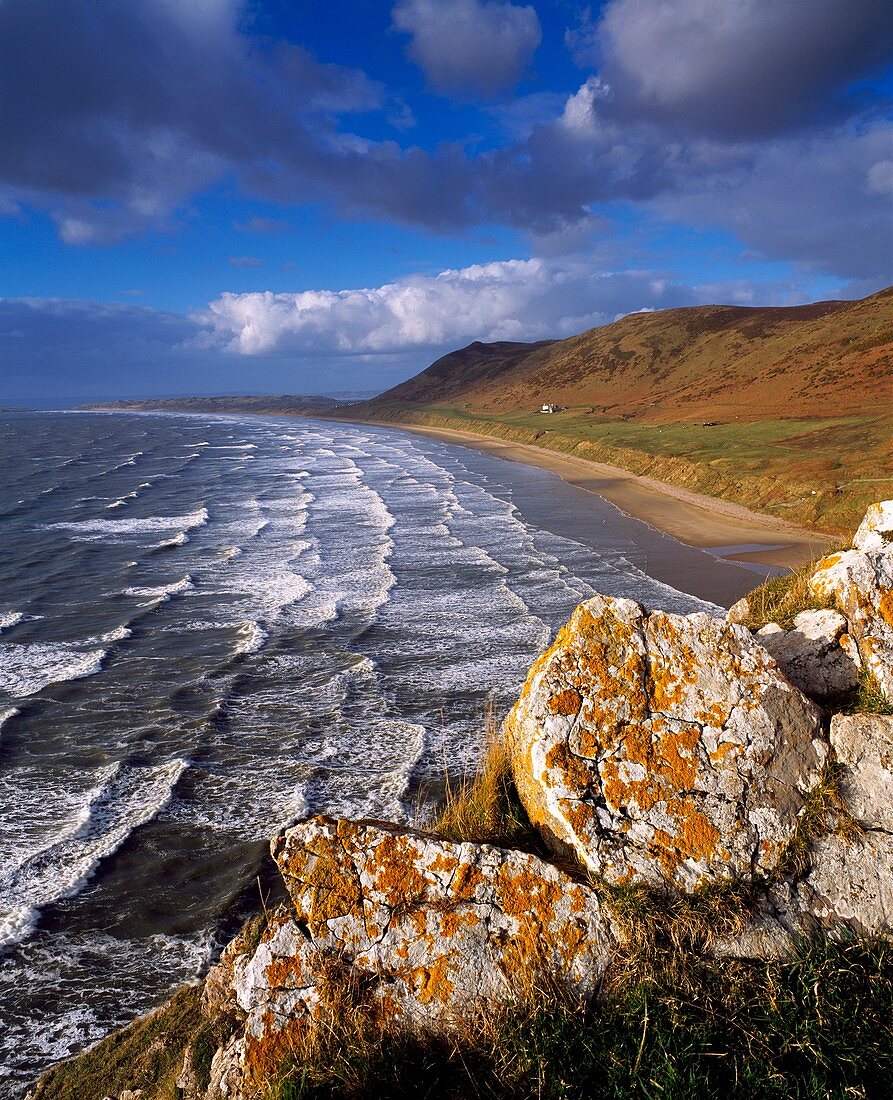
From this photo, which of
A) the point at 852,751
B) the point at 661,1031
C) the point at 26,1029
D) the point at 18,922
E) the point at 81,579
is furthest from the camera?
the point at 81,579

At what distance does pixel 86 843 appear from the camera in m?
9.01

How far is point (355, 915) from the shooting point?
4090mm

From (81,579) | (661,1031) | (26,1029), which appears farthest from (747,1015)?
(81,579)

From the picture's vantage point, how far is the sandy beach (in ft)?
82.4

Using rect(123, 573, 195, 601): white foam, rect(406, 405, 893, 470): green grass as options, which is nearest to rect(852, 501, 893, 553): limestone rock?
rect(123, 573, 195, 601): white foam

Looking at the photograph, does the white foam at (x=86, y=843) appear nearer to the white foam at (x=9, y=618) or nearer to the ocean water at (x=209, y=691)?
the ocean water at (x=209, y=691)

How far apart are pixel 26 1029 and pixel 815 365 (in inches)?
3330

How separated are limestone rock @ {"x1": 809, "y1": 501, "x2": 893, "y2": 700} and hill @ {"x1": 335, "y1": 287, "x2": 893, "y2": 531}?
24290mm

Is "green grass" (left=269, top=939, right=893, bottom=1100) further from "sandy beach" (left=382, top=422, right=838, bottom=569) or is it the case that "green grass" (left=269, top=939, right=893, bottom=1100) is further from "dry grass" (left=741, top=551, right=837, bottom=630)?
"sandy beach" (left=382, top=422, right=838, bottom=569)

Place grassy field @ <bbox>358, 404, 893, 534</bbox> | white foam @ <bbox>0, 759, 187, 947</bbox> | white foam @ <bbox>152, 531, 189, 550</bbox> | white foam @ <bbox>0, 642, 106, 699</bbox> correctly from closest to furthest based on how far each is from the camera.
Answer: white foam @ <bbox>0, 759, 187, 947</bbox> < white foam @ <bbox>0, 642, 106, 699</bbox> < white foam @ <bbox>152, 531, 189, 550</bbox> < grassy field @ <bbox>358, 404, 893, 534</bbox>

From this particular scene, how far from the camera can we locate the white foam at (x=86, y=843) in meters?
7.84

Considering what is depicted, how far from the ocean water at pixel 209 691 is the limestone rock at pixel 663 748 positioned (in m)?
4.69

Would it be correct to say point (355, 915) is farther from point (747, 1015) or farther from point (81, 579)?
point (81, 579)

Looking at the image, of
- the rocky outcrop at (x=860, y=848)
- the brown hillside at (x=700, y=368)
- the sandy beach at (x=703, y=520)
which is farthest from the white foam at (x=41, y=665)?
the brown hillside at (x=700, y=368)
